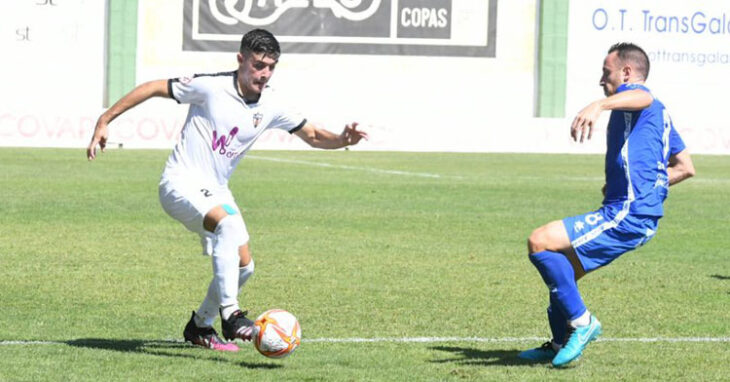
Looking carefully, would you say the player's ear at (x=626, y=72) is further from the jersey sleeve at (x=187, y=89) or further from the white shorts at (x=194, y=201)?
the jersey sleeve at (x=187, y=89)

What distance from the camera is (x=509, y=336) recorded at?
877 cm

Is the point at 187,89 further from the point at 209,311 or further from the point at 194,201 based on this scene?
the point at 209,311

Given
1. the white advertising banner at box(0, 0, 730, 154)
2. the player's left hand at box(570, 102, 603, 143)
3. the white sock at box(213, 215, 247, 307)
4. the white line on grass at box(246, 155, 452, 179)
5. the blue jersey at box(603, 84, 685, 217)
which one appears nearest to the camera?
the player's left hand at box(570, 102, 603, 143)

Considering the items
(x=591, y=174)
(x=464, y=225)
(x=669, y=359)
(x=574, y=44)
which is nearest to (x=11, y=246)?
(x=464, y=225)

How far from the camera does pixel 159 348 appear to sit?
805 centimetres

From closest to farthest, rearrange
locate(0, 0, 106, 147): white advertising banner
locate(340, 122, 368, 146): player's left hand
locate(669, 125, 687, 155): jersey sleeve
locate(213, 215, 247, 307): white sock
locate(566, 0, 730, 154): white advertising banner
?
locate(213, 215, 247, 307): white sock < locate(669, 125, 687, 155): jersey sleeve < locate(340, 122, 368, 146): player's left hand < locate(0, 0, 106, 147): white advertising banner < locate(566, 0, 730, 154): white advertising banner

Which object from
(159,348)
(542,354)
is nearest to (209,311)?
(159,348)

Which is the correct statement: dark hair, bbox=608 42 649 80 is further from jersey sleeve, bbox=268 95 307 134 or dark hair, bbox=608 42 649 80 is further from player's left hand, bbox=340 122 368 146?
jersey sleeve, bbox=268 95 307 134

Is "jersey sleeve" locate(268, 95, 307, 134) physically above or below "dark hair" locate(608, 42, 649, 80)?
below

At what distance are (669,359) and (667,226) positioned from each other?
9.73 m

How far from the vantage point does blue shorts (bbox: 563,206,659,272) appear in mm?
7449

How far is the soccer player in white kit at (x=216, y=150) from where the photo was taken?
25.6ft

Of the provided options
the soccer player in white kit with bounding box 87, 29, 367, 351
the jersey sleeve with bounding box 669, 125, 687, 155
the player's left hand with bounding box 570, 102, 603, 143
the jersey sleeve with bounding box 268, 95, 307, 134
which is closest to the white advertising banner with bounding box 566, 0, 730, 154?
the jersey sleeve with bounding box 268, 95, 307, 134

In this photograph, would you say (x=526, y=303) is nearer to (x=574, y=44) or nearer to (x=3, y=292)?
(x=3, y=292)
